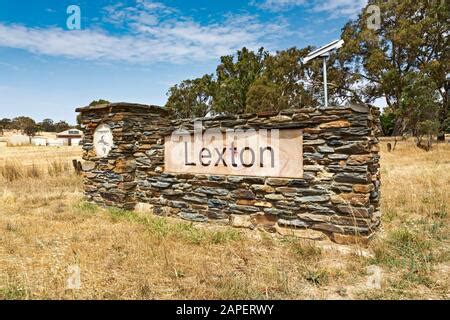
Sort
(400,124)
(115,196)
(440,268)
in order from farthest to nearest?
(400,124) → (115,196) → (440,268)

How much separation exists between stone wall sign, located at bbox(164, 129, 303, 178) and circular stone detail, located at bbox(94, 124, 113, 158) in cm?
154

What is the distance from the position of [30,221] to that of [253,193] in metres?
4.09

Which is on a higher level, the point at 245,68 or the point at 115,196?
the point at 245,68

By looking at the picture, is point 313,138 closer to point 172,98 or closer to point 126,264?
point 126,264

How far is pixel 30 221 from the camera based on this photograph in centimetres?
606

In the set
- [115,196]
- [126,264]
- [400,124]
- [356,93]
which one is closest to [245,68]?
[356,93]

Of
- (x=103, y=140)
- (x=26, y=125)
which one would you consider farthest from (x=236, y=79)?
(x=26, y=125)

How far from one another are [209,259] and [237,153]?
1.84 m

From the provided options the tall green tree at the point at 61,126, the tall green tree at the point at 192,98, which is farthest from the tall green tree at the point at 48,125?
the tall green tree at the point at 192,98

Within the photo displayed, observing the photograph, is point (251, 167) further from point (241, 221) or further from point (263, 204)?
point (241, 221)

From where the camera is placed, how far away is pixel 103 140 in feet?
23.6

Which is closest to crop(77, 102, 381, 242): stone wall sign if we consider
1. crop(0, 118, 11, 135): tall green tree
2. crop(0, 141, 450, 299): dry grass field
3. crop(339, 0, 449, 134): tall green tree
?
crop(0, 141, 450, 299): dry grass field

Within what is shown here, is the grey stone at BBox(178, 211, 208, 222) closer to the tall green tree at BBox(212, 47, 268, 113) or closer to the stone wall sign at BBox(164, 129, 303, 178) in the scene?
the stone wall sign at BBox(164, 129, 303, 178)

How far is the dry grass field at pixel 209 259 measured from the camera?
3.28m
